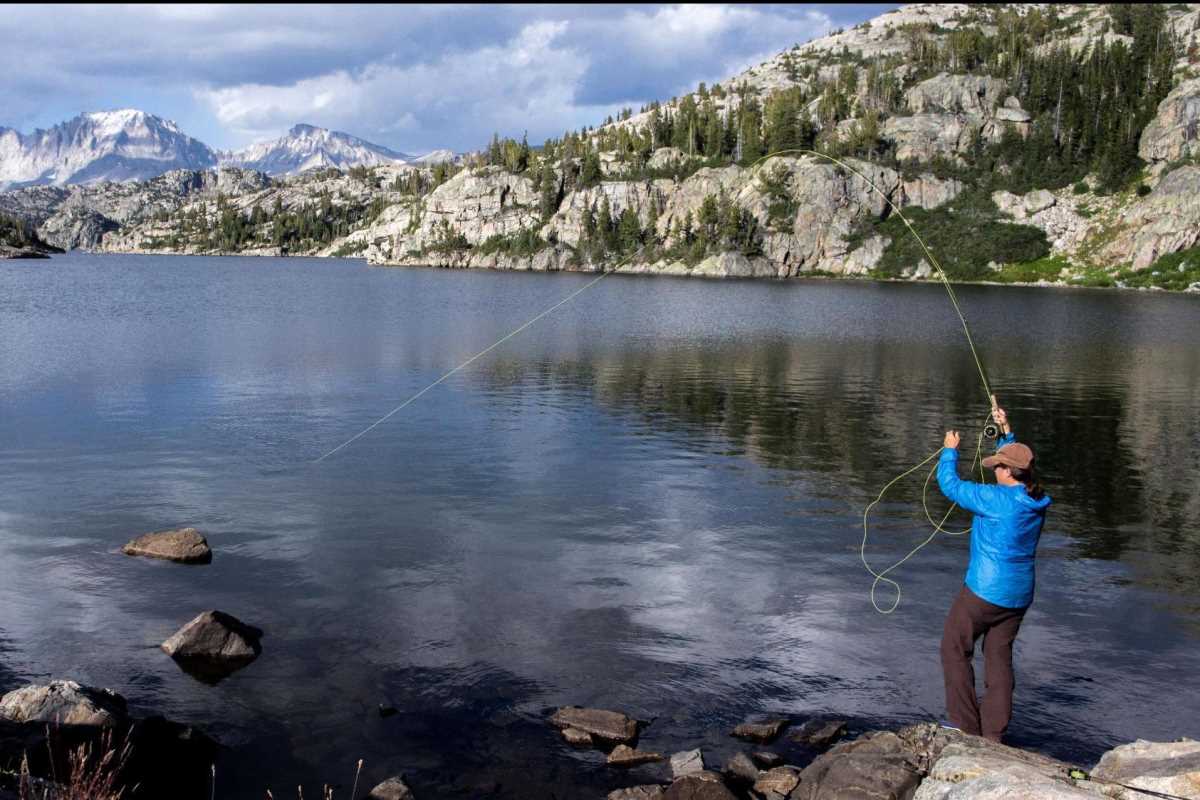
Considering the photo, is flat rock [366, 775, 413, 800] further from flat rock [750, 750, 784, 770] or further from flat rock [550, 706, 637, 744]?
flat rock [750, 750, 784, 770]

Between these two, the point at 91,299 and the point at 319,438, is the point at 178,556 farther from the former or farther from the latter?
the point at 91,299

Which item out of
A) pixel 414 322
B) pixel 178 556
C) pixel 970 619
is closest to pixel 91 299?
pixel 414 322

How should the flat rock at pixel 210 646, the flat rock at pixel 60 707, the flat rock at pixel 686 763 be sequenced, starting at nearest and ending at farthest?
A: the flat rock at pixel 60 707 < the flat rock at pixel 686 763 < the flat rock at pixel 210 646

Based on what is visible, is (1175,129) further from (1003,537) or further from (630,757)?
(630,757)

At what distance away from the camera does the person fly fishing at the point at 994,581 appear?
34.8ft

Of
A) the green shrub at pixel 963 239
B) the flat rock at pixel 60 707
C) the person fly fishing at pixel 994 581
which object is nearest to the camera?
the person fly fishing at pixel 994 581

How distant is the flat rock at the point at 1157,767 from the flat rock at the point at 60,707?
37.6ft

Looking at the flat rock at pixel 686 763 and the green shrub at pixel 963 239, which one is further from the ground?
the green shrub at pixel 963 239

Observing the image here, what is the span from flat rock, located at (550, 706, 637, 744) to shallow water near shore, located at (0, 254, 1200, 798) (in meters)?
0.31

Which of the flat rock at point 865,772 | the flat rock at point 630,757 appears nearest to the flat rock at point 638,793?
the flat rock at point 630,757

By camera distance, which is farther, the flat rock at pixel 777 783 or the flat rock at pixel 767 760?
the flat rock at pixel 767 760

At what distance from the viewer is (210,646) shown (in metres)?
14.0

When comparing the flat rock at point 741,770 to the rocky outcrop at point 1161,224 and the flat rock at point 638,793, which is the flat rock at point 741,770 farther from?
the rocky outcrop at point 1161,224

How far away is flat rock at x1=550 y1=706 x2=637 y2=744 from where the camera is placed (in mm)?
11898
